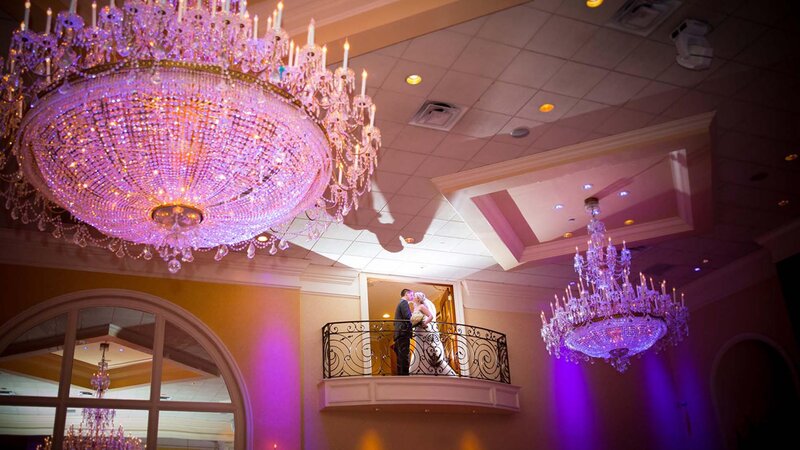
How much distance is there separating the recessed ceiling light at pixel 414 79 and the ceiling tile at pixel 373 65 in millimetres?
245

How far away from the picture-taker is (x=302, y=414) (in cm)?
1088

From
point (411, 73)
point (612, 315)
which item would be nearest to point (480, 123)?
point (411, 73)

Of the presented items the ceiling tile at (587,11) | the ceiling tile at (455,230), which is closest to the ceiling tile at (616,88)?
the ceiling tile at (587,11)

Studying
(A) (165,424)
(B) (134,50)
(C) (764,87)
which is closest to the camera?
(B) (134,50)

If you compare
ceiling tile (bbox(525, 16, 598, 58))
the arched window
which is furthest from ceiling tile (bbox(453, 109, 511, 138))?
the arched window

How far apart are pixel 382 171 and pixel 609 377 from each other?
6.94 meters

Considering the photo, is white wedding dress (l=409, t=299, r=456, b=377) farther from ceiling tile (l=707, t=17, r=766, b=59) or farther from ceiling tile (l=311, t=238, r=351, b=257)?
ceiling tile (l=707, t=17, r=766, b=59)

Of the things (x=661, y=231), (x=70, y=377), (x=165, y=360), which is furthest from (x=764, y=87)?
(x=70, y=377)

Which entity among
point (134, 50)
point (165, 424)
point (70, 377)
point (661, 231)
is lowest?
point (165, 424)

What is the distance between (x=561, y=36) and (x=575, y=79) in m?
0.78

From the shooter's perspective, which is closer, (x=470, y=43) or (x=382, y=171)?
(x=470, y=43)

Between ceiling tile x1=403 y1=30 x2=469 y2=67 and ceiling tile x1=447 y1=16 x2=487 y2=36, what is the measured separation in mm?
59

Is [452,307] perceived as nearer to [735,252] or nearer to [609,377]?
[609,377]

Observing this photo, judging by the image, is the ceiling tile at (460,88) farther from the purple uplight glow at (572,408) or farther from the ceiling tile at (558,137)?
the purple uplight glow at (572,408)
